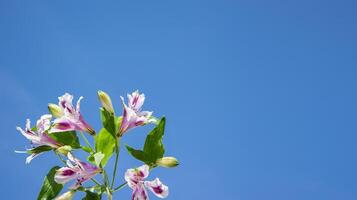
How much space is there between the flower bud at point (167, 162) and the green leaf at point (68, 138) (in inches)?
22.2

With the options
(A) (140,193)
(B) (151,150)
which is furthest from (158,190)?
(B) (151,150)

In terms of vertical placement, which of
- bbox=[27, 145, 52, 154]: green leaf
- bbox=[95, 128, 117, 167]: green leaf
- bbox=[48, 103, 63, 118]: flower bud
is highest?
bbox=[48, 103, 63, 118]: flower bud

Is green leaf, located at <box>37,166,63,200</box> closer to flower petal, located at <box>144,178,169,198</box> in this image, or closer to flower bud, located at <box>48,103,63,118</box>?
flower bud, located at <box>48,103,63,118</box>

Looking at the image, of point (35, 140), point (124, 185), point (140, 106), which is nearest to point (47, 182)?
point (35, 140)

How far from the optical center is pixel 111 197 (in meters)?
2.86

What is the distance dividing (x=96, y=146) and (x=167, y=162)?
45 cm

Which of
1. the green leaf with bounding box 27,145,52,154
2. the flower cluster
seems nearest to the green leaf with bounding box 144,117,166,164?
the flower cluster

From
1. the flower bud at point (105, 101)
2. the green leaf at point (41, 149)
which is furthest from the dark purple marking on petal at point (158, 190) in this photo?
the green leaf at point (41, 149)

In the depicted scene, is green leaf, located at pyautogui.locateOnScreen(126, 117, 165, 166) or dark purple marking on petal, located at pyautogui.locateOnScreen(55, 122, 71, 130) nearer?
green leaf, located at pyautogui.locateOnScreen(126, 117, 165, 166)

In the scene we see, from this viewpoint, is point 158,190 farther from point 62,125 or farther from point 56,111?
point 56,111

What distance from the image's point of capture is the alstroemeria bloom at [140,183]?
2848mm

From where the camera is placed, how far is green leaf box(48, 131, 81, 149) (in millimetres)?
3211

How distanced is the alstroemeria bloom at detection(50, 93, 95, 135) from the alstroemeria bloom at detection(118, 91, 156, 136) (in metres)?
0.26

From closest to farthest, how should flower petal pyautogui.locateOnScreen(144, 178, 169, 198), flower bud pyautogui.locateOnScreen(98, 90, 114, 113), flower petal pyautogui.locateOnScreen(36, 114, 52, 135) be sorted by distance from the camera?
flower petal pyautogui.locateOnScreen(144, 178, 169, 198) → flower bud pyautogui.locateOnScreen(98, 90, 114, 113) → flower petal pyautogui.locateOnScreen(36, 114, 52, 135)
